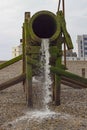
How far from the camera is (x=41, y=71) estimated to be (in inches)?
443

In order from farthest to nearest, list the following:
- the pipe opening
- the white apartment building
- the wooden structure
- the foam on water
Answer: the white apartment building → the pipe opening → the wooden structure → the foam on water

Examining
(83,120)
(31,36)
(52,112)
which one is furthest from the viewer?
(31,36)

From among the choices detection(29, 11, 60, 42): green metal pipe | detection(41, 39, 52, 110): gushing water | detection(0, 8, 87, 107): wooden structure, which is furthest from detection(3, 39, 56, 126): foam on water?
detection(29, 11, 60, 42): green metal pipe

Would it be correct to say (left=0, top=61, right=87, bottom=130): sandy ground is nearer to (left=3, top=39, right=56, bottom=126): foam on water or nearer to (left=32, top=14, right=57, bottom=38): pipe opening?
(left=3, top=39, right=56, bottom=126): foam on water

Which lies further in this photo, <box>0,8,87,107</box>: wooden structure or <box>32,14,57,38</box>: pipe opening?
<box>32,14,57,38</box>: pipe opening

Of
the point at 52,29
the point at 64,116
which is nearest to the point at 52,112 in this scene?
the point at 64,116

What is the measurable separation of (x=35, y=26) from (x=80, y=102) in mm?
2025

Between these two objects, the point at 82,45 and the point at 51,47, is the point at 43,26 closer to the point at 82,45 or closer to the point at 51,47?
the point at 51,47

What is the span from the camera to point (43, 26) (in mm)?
11484

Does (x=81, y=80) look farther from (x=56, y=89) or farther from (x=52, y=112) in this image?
(x=52, y=112)

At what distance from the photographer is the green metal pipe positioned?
10805 mm

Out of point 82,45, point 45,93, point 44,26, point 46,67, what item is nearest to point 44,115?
point 46,67

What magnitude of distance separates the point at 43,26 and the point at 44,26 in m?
0.02

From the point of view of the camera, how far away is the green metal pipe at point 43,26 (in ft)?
35.4
